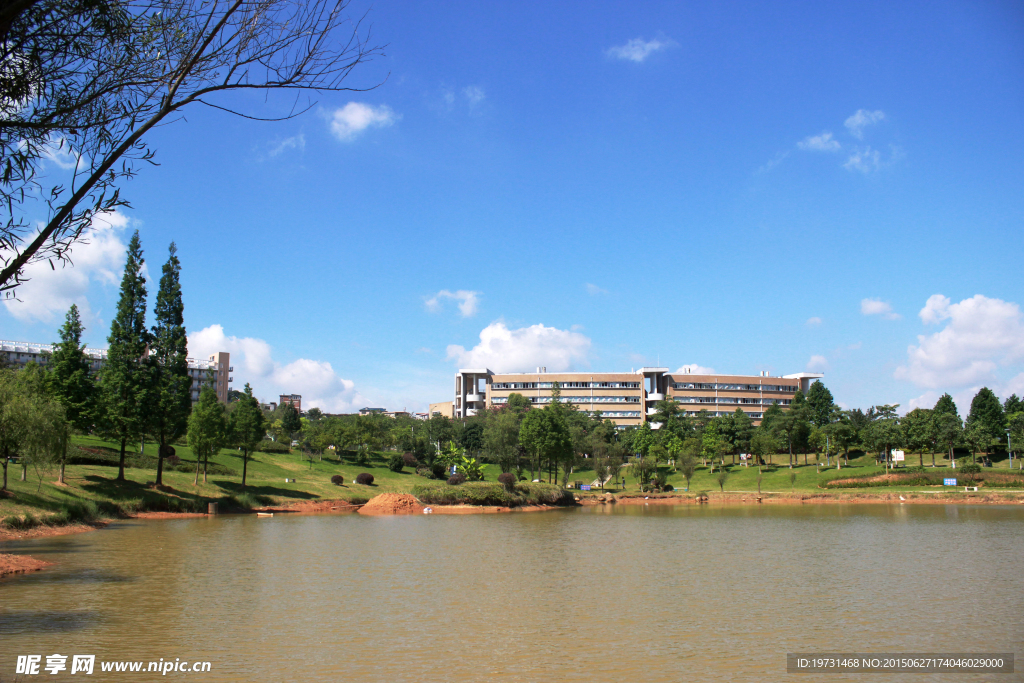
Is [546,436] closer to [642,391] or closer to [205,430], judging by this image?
[205,430]

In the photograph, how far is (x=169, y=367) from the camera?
158 ft

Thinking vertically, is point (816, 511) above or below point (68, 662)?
below

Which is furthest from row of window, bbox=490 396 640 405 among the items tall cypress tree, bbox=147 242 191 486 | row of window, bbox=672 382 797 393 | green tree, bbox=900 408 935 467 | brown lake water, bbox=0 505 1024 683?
brown lake water, bbox=0 505 1024 683

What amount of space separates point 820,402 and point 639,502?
213ft

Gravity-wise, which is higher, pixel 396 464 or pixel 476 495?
pixel 396 464

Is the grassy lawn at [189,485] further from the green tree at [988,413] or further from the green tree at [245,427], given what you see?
the green tree at [988,413]

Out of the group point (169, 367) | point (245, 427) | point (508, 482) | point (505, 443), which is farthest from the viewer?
point (505, 443)

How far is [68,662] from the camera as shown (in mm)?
10898

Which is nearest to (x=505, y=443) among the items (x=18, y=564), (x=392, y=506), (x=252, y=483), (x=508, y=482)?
(x=508, y=482)

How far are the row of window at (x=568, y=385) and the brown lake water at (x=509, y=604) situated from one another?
103 metres

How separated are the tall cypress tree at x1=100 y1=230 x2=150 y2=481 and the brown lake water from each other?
1569 centimetres

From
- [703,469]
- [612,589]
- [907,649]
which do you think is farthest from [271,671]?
[703,469]

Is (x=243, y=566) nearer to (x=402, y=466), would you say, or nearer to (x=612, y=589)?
(x=612, y=589)

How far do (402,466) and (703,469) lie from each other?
134 ft
